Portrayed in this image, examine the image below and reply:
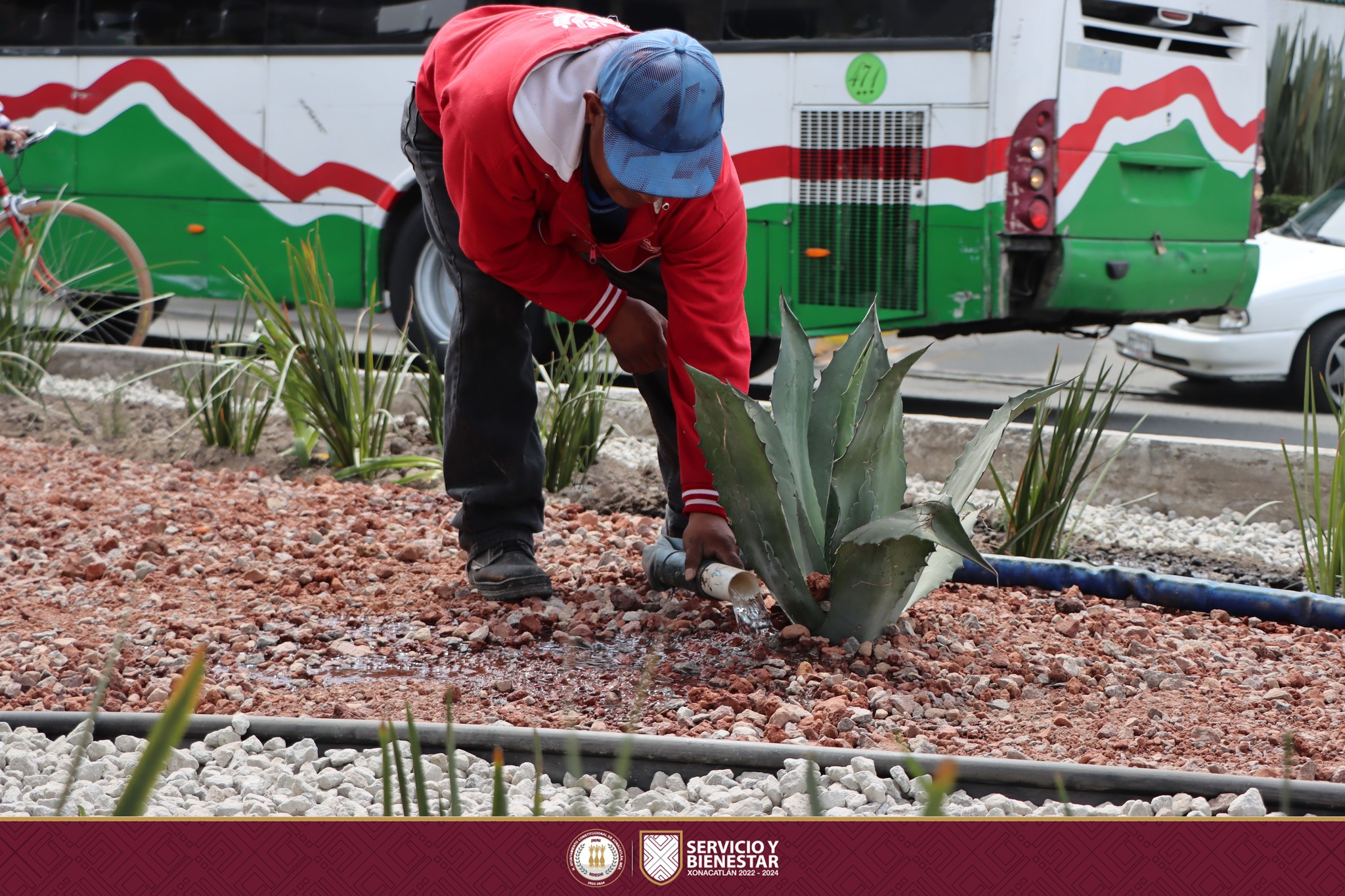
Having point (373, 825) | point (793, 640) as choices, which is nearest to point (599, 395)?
point (793, 640)

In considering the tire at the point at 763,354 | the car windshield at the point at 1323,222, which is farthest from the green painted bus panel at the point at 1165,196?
the tire at the point at 763,354

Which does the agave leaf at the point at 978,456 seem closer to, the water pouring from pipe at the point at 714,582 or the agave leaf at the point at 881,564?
the agave leaf at the point at 881,564

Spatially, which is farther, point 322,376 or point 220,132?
point 220,132

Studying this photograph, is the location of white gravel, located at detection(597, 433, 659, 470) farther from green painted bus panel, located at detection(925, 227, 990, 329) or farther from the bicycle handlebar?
the bicycle handlebar

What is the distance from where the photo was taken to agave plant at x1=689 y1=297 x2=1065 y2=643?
225 centimetres

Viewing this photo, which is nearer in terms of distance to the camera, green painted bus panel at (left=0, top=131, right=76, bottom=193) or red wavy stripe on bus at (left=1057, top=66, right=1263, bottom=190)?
red wavy stripe on bus at (left=1057, top=66, right=1263, bottom=190)

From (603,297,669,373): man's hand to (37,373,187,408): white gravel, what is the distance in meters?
2.82

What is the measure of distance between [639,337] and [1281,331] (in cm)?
516

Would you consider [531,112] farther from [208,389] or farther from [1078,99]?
[1078,99]

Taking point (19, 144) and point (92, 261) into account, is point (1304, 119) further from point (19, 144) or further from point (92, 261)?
point (19, 144)

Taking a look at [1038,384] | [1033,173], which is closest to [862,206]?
[1033,173]

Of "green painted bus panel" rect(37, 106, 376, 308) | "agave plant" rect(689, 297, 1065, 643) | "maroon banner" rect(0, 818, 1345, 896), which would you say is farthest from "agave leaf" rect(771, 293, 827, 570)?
"green painted bus panel" rect(37, 106, 376, 308)

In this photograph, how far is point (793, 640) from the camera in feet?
7.93

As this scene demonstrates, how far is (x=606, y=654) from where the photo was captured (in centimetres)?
247
